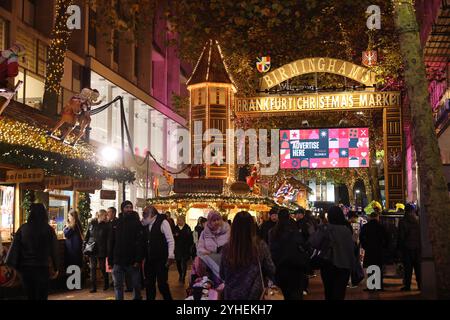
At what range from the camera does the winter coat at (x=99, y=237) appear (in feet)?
50.7

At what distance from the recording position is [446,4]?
20.7 meters

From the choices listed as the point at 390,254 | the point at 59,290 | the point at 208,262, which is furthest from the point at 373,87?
the point at 208,262

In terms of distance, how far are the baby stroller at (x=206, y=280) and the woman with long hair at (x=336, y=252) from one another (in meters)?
2.23

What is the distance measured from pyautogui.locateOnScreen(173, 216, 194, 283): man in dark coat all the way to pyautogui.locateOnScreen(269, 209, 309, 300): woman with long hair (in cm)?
807

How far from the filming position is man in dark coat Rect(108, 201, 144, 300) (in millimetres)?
11078

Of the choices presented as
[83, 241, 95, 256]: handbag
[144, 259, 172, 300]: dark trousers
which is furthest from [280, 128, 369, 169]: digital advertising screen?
[144, 259, 172, 300]: dark trousers

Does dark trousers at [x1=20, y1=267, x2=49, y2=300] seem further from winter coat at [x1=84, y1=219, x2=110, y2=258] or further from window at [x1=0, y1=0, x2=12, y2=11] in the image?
window at [x1=0, y1=0, x2=12, y2=11]

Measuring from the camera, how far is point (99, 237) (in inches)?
610

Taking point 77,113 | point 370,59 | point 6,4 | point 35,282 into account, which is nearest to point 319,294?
point 35,282

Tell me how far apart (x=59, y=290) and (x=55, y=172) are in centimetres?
278

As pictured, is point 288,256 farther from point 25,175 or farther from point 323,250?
point 25,175

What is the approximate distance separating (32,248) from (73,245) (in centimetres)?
575

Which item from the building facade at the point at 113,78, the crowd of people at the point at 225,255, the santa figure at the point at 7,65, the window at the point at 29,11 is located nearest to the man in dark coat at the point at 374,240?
the crowd of people at the point at 225,255
